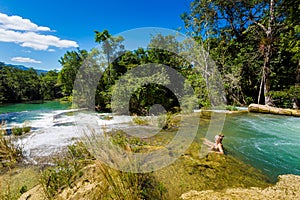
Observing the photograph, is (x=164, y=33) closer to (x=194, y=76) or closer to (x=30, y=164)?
(x=194, y=76)

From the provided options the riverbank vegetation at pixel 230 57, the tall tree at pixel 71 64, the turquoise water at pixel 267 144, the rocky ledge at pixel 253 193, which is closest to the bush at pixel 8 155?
the rocky ledge at pixel 253 193

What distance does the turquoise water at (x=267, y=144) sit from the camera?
334cm

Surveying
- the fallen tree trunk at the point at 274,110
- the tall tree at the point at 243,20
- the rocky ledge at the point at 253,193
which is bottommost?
the rocky ledge at the point at 253,193

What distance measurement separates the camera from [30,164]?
3.28 metres

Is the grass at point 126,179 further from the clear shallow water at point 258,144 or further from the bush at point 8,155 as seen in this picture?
the clear shallow water at point 258,144

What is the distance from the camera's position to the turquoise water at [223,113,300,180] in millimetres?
3336

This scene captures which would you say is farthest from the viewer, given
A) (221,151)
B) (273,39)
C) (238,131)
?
(273,39)

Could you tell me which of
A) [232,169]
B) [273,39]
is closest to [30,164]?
[232,169]

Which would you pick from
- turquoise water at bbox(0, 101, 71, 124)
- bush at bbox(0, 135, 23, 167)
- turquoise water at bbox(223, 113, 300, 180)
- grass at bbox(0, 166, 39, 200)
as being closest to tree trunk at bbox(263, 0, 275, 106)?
turquoise water at bbox(223, 113, 300, 180)

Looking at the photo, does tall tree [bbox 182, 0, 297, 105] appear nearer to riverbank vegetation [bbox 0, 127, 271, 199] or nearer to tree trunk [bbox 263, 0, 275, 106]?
tree trunk [bbox 263, 0, 275, 106]

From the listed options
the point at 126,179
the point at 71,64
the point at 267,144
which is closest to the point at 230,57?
the point at 267,144

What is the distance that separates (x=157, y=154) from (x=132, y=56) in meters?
11.6

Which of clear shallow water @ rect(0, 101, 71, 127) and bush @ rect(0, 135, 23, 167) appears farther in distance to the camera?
clear shallow water @ rect(0, 101, 71, 127)

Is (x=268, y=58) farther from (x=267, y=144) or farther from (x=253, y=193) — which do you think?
(x=253, y=193)
